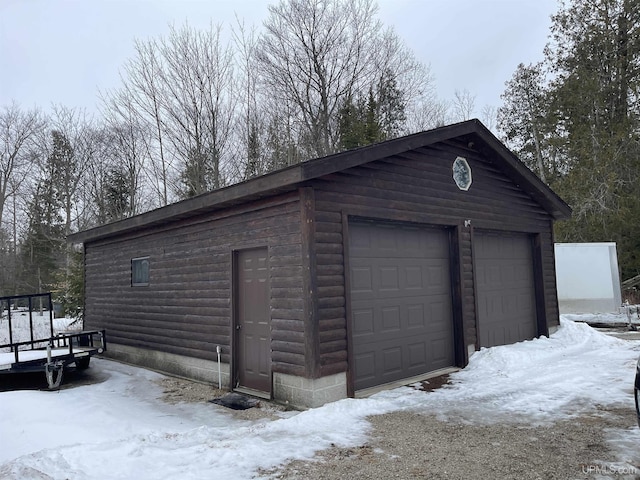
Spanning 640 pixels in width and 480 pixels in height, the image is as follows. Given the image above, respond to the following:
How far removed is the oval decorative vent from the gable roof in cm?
43

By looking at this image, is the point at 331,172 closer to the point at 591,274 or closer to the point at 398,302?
the point at 398,302

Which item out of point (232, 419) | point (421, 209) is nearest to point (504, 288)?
point (421, 209)

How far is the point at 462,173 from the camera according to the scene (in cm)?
796

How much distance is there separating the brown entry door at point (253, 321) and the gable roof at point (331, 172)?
89 centimetres

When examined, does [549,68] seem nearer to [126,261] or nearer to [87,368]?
[126,261]

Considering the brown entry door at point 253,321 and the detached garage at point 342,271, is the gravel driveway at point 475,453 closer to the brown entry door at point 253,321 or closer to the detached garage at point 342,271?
the detached garage at point 342,271

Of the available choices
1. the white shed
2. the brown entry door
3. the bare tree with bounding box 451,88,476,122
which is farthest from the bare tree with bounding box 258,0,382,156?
the brown entry door

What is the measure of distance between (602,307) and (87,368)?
1397cm

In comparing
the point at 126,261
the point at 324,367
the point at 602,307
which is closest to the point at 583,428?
the point at 324,367

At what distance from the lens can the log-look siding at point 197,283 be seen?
563cm

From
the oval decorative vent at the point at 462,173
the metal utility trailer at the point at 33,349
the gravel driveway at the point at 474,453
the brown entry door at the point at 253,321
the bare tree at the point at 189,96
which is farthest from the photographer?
→ the bare tree at the point at 189,96

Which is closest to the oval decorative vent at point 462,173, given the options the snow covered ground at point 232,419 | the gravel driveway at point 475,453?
the snow covered ground at point 232,419

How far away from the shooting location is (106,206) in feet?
76.1

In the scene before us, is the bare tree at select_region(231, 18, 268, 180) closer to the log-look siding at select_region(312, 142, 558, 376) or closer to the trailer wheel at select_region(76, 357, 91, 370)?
the trailer wheel at select_region(76, 357, 91, 370)
